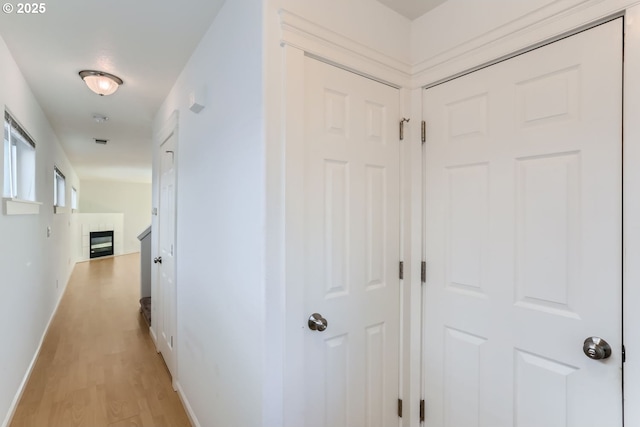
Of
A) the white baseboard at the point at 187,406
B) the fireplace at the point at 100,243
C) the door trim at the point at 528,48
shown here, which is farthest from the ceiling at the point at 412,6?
the fireplace at the point at 100,243

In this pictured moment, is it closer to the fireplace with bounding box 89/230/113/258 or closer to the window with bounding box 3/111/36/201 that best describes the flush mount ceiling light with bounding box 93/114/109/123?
the window with bounding box 3/111/36/201

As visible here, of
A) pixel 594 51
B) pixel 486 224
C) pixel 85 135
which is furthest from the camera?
pixel 85 135

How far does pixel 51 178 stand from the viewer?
3.70 meters

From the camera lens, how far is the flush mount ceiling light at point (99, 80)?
2.18m

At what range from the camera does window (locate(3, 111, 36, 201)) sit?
6.60 feet

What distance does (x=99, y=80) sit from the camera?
2.19 meters

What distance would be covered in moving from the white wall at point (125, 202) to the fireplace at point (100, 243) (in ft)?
2.05

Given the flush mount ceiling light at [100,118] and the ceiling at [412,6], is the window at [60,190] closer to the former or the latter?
the flush mount ceiling light at [100,118]

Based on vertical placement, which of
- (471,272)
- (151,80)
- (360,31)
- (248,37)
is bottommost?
(471,272)

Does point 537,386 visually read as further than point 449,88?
No

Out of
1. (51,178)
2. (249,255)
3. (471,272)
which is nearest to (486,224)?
(471,272)

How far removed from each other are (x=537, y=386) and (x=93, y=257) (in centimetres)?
1021

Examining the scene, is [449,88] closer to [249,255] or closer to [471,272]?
[471,272]

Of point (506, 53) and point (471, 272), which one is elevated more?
point (506, 53)
